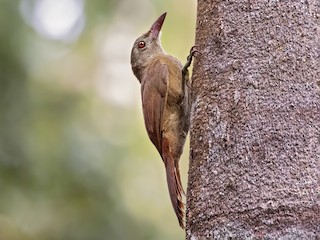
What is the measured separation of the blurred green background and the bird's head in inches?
83.3

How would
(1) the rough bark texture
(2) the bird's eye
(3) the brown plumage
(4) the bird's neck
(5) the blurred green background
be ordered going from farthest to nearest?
(5) the blurred green background
(2) the bird's eye
(4) the bird's neck
(3) the brown plumage
(1) the rough bark texture

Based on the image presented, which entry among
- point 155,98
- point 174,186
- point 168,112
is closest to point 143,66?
point 155,98

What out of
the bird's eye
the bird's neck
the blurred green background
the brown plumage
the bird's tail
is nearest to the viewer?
the bird's tail

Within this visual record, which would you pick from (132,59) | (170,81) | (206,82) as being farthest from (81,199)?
(206,82)

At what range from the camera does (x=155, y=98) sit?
13.4 feet

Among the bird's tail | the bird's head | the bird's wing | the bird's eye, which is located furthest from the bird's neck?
the bird's tail

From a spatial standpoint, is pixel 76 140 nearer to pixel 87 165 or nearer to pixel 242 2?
pixel 87 165

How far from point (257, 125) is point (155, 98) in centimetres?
142

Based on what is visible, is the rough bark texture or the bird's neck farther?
the bird's neck

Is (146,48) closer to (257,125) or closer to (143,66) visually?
(143,66)

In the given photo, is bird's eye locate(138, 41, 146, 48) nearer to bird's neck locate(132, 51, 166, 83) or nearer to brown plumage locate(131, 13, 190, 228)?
bird's neck locate(132, 51, 166, 83)

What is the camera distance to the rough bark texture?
261 cm

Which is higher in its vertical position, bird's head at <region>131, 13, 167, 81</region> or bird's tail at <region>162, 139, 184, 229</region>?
bird's head at <region>131, 13, 167, 81</region>

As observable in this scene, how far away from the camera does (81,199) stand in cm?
694
